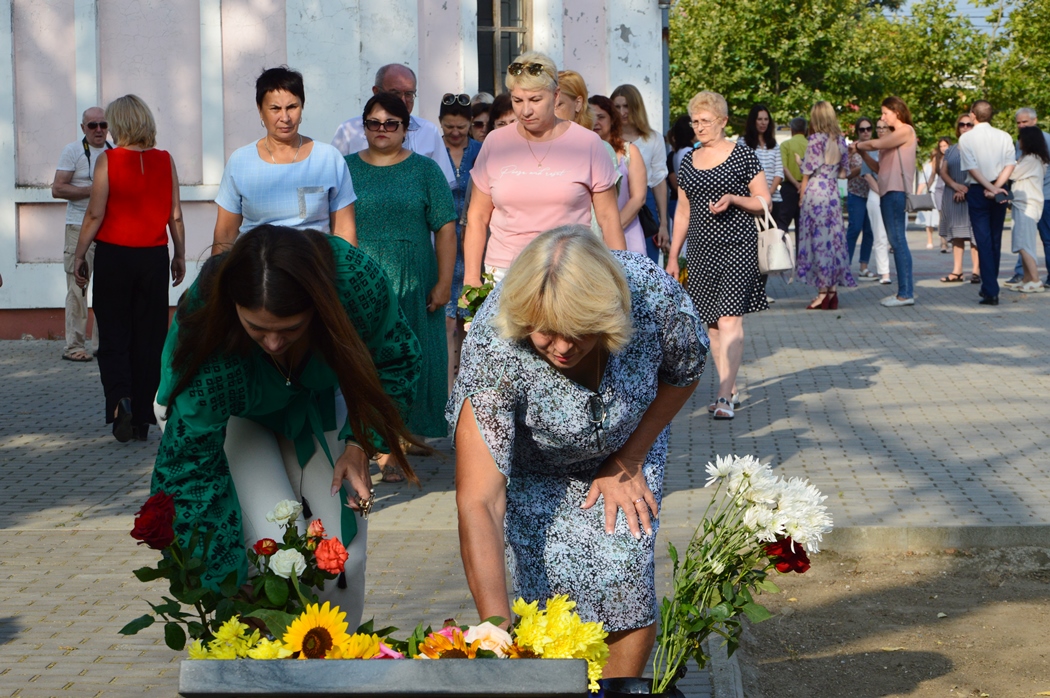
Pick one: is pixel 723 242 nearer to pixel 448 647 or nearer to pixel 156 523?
pixel 156 523

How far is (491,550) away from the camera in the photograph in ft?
10.2

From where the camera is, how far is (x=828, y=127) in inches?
563

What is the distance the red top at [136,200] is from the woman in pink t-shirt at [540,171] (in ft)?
8.53

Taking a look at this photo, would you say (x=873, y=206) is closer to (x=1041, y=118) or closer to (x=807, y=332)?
(x=807, y=332)

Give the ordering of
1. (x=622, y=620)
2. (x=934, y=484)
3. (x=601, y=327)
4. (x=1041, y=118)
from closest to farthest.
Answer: (x=601, y=327), (x=622, y=620), (x=934, y=484), (x=1041, y=118)

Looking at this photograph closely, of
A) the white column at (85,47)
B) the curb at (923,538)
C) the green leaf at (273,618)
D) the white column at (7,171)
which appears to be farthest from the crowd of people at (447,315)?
the white column at (85,47)

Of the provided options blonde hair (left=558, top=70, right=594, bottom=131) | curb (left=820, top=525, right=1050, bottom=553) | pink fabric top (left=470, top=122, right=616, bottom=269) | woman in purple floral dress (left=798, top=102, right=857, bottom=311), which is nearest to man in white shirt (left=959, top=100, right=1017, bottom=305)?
woman in purple floral dress (left=798, top=102, right=857, bottom=311)

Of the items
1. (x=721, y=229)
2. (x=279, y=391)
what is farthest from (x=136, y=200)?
(x=279, y=391)

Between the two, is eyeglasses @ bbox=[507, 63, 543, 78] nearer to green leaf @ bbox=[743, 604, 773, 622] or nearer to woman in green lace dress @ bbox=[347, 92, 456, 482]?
woman in green lace dress @ bbox=[347, 92, 456, 482]

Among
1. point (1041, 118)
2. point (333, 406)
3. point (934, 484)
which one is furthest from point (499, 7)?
point (1041, 118)

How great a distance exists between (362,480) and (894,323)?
36.4 ft

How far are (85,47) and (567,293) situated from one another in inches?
459

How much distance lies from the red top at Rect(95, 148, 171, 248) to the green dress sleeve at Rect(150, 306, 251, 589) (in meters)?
5.24

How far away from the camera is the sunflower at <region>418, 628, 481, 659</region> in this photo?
7.13 ft
